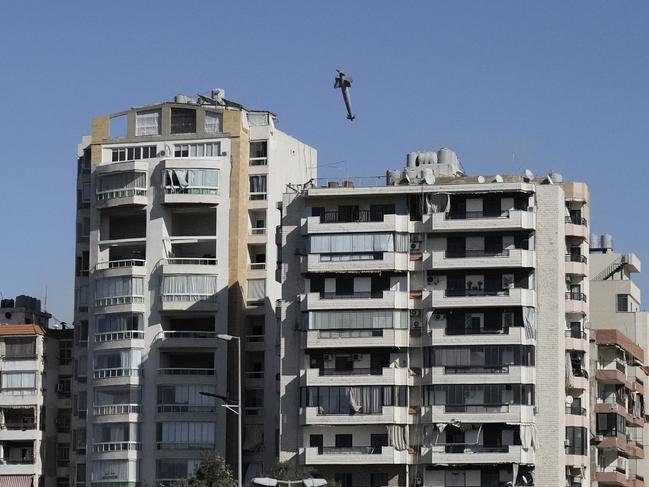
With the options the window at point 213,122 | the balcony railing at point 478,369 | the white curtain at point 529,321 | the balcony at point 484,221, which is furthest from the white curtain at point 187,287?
the white curtain at point 529,321

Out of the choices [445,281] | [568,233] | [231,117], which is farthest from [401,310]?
[231,117]

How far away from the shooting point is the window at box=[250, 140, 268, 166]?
134000mm

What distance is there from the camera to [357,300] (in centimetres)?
12050

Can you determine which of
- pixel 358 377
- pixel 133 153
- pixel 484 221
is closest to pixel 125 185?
pixel 133 153

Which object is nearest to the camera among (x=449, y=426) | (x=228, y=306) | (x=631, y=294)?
(x=449, y=426)

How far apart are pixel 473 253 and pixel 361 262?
668 cm

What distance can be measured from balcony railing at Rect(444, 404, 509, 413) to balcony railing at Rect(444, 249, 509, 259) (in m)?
8.91

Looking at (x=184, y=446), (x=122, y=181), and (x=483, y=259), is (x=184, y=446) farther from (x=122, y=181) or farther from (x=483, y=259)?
(x=483, y=259)

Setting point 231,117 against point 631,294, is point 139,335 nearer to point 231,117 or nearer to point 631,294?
point 231,117

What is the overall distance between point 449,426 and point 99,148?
33424 mm

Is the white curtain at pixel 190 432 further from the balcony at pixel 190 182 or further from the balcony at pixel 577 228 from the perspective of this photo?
the balcony at pixel 577 228

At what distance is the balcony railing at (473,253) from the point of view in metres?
119

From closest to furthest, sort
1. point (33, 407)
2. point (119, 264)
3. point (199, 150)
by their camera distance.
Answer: point (119, 264), point (199, 150), point (33, 407)

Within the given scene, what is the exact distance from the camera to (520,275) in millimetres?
119625
